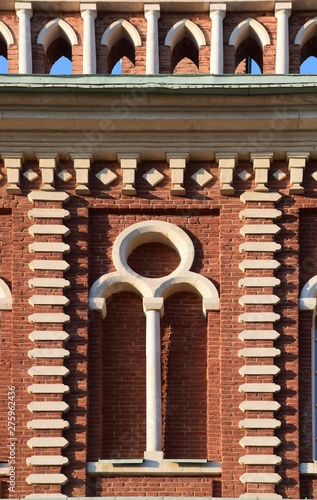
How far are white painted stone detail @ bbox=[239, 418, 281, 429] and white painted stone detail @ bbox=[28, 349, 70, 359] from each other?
3.05 metres

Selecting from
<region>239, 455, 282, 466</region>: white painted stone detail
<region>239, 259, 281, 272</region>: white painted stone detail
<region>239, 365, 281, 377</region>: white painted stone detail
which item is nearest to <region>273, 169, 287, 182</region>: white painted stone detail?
<region>239, 259, 281, 272</region>: white painted stone detail

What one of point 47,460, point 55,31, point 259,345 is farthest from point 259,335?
point 55,31

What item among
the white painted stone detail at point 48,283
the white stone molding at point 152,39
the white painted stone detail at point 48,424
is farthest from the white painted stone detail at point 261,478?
the white stone molding at point 152,39

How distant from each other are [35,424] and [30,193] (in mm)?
4017

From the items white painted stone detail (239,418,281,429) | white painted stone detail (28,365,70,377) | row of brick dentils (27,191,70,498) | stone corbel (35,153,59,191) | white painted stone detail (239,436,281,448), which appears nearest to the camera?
row of brick dentils (27,191,70,498)

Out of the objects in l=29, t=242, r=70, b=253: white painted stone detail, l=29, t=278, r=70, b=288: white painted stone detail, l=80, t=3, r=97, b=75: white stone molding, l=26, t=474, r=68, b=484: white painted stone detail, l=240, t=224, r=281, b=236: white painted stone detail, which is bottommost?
l=26, t=474, r=68, b=484: white painted stone detail

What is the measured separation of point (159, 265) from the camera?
2891 cm

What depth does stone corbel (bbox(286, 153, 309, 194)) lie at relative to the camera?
28766 millimetres

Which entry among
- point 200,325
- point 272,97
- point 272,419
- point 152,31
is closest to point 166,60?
point 152,31

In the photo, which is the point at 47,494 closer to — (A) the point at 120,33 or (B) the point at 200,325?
(B) the point at 200,325

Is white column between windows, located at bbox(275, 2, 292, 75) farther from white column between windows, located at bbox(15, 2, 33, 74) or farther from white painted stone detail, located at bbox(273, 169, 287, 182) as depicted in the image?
white column between windows, located at bbox(15, 2, 33, 74)

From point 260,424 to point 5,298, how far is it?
4717 millimetres

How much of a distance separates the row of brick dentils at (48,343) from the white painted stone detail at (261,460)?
2863 mm

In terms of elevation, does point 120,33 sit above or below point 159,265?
above
